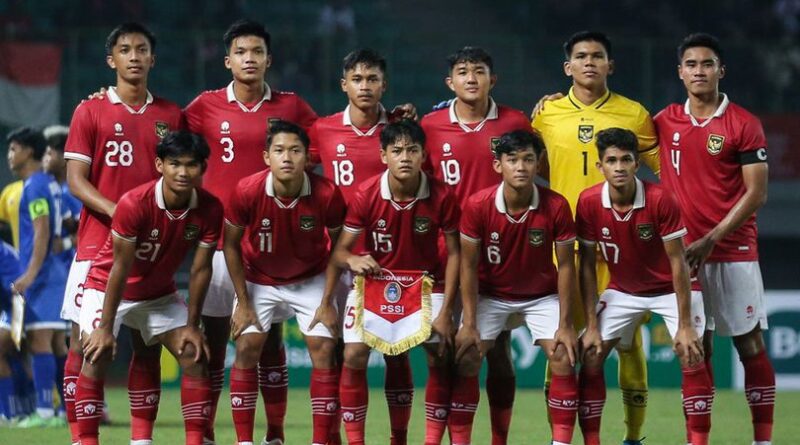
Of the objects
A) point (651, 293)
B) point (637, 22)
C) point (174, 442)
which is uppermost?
point (637, 22)

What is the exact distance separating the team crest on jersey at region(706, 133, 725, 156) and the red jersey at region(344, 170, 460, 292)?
140 centimetres

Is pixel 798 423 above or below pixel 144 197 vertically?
below

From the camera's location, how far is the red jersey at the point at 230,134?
743 centimetres

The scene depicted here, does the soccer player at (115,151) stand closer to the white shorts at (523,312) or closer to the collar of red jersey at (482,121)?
the collar of red jersey at (482,121)

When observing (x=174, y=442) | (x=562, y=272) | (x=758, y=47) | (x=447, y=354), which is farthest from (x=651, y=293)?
(x=758, y=47)

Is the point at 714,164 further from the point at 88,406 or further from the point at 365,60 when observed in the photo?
the point at 88,406

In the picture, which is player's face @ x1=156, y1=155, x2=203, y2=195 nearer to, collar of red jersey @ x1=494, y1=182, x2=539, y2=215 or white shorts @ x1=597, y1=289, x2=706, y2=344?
collar of red jersey @ x1=494, y1=182, x2=539, y2=215

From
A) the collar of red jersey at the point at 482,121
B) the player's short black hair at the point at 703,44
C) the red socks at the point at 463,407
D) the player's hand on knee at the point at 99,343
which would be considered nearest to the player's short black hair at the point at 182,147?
Result: the player's hand on knee at the point at 99,343

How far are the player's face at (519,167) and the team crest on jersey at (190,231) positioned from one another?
1.52 m

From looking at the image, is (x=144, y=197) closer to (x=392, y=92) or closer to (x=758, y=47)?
(x=392, y=92)

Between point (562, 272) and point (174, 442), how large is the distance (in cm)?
297

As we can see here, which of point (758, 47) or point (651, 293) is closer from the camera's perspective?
point (651, 293)

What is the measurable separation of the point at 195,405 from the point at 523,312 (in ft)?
5.51

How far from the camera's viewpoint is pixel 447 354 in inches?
278
